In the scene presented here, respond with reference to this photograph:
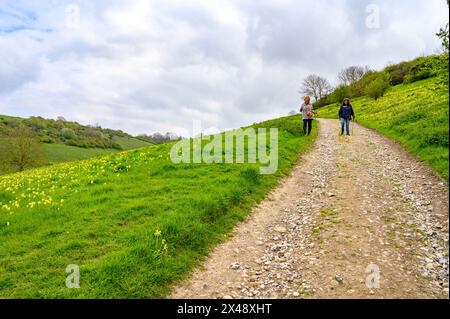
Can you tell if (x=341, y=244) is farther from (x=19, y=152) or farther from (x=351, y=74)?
(x=351, y=74)

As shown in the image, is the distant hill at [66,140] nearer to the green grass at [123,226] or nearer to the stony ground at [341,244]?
the green grass at [123,226]

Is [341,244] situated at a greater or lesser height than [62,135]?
lesser

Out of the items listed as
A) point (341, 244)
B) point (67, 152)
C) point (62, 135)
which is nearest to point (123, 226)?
point (341, 244)

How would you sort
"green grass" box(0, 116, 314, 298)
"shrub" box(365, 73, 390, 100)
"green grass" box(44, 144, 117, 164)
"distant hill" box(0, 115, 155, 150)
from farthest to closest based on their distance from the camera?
"distant hill" box(0, 115, 155, 150) → "green grass" box(44, 144, 117, 164) → "shrub" box(365, 73, 390, 100) → "green grass" box(0, 116, 314, 298)

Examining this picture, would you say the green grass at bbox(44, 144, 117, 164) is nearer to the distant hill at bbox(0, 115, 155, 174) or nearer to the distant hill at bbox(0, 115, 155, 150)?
the distant hill at bbox(0, 115, 155, 174)

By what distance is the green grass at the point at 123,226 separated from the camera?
7836 millimetres

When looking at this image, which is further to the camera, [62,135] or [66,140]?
[62,135]

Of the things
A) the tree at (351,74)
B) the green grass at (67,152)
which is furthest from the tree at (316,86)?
the green grass at (67,152)

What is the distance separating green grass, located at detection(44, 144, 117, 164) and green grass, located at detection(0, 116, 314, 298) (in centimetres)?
7541

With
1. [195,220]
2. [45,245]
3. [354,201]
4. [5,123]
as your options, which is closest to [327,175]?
[354,201]

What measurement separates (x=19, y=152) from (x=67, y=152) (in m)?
41.5

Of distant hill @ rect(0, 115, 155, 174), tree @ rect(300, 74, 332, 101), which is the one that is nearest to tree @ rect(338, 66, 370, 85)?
tree @ rect(300, 74, 332, 101)

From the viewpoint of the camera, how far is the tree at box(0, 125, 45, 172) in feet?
177

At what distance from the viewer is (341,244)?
29.6 ft
